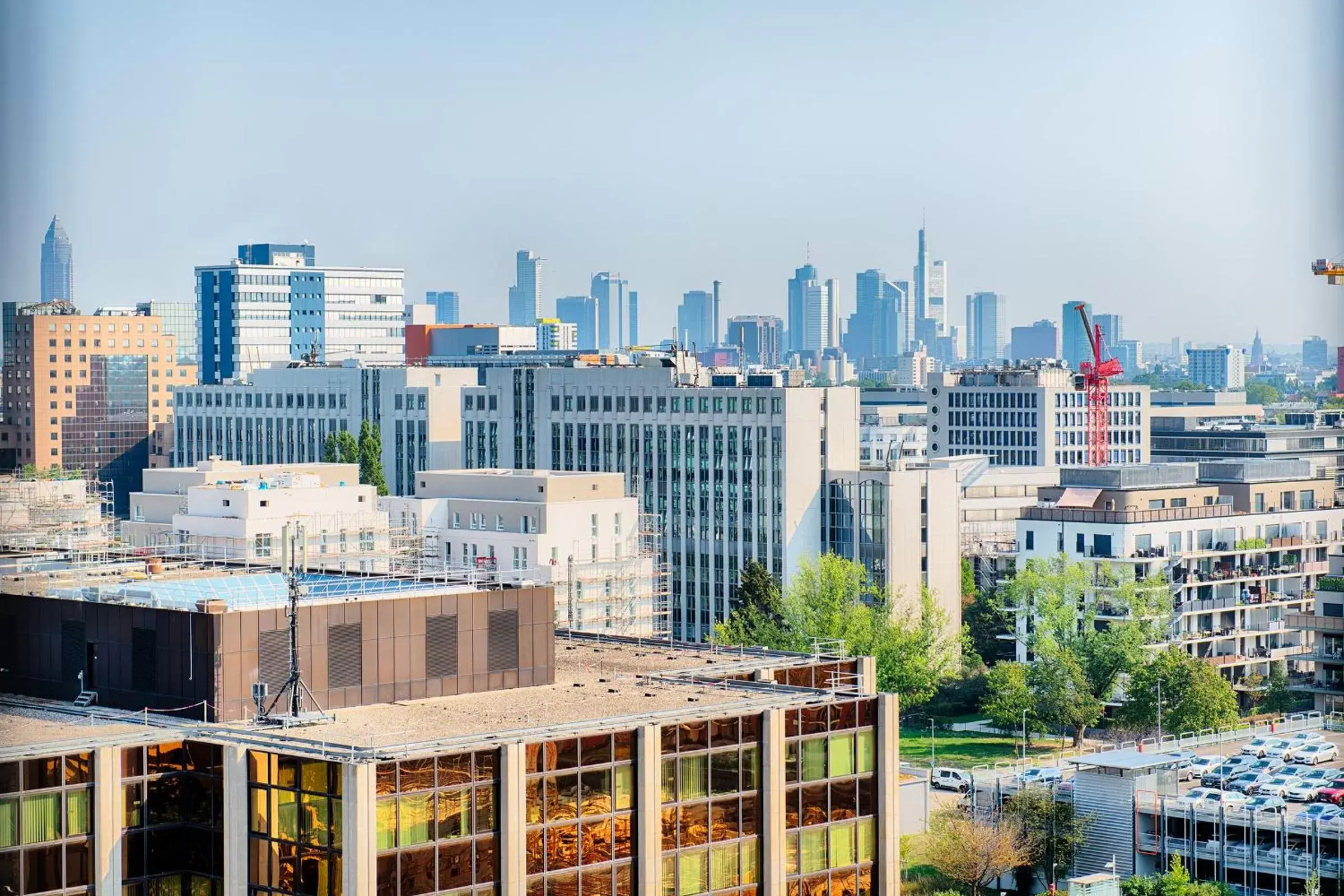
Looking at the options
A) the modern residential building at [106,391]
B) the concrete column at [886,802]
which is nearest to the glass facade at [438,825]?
the concrete column at [886,802]

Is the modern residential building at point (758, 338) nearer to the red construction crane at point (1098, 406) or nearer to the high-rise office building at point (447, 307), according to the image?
the high-rise office building at point (447, 307)

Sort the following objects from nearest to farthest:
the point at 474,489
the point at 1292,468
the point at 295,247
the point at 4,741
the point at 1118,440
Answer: the point at 4,741 < the point at 474,489 < the point at 1292,468 < the point at 1118,440 < the point at 295,247

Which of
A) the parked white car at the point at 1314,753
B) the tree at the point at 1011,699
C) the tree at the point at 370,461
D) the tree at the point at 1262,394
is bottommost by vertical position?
the parked white car at the point at 1314,753

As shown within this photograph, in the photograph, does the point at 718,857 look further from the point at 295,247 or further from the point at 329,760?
the point at 295,247

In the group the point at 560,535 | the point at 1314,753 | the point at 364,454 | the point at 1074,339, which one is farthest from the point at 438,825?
the point at 1074,339

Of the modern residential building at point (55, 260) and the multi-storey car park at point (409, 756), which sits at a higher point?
the modern residential building at point (55, 260)

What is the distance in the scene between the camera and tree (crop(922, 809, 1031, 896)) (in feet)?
73.2

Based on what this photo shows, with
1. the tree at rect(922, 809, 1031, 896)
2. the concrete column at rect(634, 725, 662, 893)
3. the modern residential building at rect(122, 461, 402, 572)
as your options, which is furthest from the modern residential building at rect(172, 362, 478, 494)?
the concrete column at rect(634, 725, 662, 893)

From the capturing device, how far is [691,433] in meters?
37.0

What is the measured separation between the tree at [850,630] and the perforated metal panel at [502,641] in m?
14.1

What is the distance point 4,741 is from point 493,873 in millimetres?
2966

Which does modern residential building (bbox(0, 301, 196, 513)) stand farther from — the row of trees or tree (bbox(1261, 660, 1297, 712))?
tree (bbox(1261, 660, 1297, 712))

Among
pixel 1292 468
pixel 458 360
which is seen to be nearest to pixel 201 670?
pixel 1292 468

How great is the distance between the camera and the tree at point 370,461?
40781 mm
